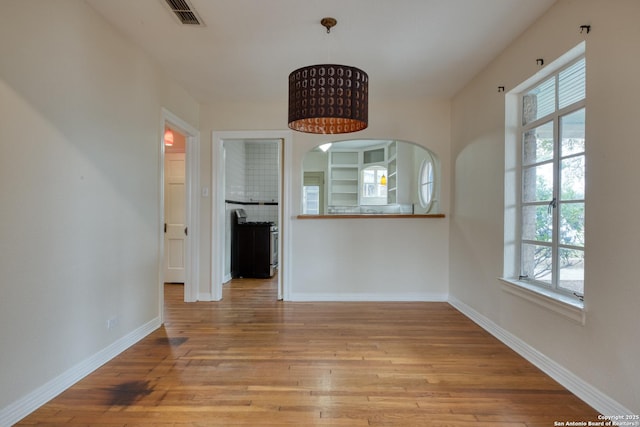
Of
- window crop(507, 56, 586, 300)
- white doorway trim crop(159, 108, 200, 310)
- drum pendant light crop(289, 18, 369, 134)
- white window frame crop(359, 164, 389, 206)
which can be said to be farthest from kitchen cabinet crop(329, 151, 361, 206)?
drum pendant light crop(289, 18, 369, 134)

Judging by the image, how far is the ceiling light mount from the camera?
242 cm

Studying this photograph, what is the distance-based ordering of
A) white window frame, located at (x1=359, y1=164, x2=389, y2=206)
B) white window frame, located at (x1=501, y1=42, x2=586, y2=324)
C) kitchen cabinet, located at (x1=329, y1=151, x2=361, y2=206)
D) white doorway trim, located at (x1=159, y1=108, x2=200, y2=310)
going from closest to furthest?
white window frame, located at (x1=501, y1=42, x2=586, y2=324)
white doorway trim, located at (x1=159, y1=108, x2=200, y2=310)
white window frame, located at (x1=359, y1=164, x2=389, y2=206)
kitchen cabinet, located at (x1=329, y1=151, x2=361, y2=206)

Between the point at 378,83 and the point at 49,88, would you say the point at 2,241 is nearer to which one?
the point at 49,88

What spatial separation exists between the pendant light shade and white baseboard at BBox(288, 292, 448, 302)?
8.61 feet

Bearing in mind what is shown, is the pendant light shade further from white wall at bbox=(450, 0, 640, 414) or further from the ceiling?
white wall at bbox=(450, 0, 640, 414)

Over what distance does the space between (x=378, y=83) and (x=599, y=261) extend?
2586 millimetres

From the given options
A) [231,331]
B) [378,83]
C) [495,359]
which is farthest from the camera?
[378,83]

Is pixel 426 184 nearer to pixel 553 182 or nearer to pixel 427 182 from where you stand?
pixel 427 182

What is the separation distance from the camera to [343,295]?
14.0ft

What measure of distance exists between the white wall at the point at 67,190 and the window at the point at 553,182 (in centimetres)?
321

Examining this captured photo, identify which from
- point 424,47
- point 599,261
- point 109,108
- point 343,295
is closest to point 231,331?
point 343,295

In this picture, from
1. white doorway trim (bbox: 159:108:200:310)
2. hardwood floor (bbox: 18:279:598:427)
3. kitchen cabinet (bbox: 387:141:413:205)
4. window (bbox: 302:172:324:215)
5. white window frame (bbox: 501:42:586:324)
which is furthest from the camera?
window (bbox: 302:172:324:215)

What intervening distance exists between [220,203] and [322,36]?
95.5 inches

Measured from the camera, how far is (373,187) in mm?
7543
